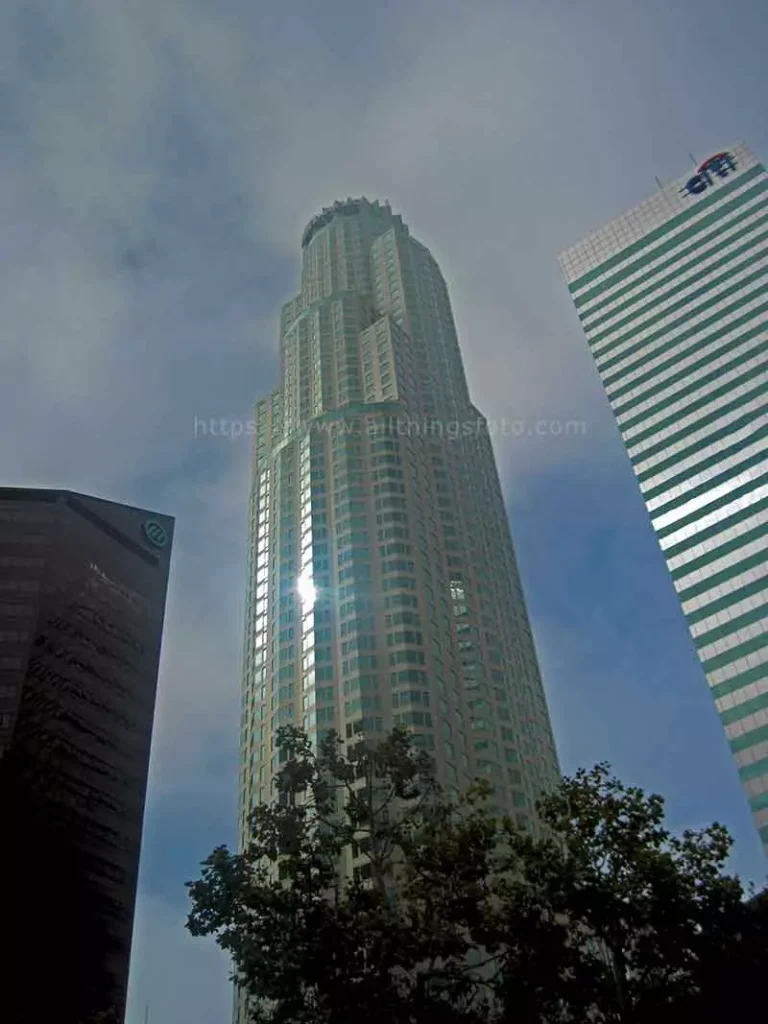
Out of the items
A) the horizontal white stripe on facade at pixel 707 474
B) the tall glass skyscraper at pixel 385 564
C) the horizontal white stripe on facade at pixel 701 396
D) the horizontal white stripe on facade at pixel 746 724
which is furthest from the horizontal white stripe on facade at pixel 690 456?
the horizontal white stripe on facade at pixel 746 724

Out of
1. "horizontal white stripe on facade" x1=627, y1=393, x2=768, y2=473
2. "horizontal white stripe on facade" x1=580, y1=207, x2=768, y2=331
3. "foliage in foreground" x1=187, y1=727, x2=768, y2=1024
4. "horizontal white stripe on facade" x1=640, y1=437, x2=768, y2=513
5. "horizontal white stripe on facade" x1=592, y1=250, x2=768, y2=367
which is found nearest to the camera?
"foliage in foreground" x1=187, y1=727, x2=768, y2=1024

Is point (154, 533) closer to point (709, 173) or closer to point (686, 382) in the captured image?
point (686, 382)

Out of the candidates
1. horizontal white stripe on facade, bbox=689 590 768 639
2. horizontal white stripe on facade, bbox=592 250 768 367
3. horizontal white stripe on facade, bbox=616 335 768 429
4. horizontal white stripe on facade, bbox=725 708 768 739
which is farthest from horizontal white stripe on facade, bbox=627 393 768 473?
horizontal white stripe on facade, bbox=725 708 768 739

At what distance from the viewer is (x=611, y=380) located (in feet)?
360

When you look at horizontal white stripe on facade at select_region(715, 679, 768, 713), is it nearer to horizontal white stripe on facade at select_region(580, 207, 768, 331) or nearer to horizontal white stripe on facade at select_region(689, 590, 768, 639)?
horizontal white stripe on facade at select_region(689, 590, 768, 639)

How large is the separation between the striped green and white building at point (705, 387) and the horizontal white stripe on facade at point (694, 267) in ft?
0.57

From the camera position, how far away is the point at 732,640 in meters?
84.8

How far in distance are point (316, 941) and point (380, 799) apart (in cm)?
4632

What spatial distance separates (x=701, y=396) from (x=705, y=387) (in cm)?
113

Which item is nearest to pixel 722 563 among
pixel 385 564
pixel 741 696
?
pixel 741 696

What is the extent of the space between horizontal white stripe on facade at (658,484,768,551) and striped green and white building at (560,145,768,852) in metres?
0.12

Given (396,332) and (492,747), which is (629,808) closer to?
(492,747)

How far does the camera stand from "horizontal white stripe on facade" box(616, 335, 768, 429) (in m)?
99.1

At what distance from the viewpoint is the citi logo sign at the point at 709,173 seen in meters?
117
